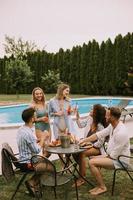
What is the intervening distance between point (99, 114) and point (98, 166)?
83 centimetres

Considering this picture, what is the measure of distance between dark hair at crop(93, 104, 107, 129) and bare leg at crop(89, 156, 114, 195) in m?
0.70

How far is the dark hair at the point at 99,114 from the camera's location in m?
5.97

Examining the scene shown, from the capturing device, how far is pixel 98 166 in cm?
556

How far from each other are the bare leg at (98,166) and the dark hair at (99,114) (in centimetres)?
70

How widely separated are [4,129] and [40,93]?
4415mm

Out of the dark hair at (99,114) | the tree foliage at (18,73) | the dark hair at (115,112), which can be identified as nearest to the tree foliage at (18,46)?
the tree foliage at (18,73)

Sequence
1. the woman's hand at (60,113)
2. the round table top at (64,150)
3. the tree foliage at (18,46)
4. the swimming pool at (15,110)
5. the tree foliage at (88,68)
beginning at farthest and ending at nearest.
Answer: the tree foliage at (18,46), the tree foliage at (88,68), the swimming pool at (15,110), the woman's hand at (60,113), the round table top at (64,150)

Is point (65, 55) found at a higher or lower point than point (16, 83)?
higher

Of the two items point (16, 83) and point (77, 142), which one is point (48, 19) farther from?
point (77, 142)

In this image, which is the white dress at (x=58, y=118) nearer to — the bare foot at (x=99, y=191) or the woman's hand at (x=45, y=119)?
the woman's hand at (x=45, y=119)

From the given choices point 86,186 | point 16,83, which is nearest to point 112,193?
point 86,186

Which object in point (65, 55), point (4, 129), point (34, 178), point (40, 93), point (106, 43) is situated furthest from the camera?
point (65, 55)

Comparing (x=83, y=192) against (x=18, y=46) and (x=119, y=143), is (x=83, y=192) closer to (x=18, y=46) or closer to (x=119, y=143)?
(x=119, y=143)

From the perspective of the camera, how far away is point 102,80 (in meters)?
26.1
